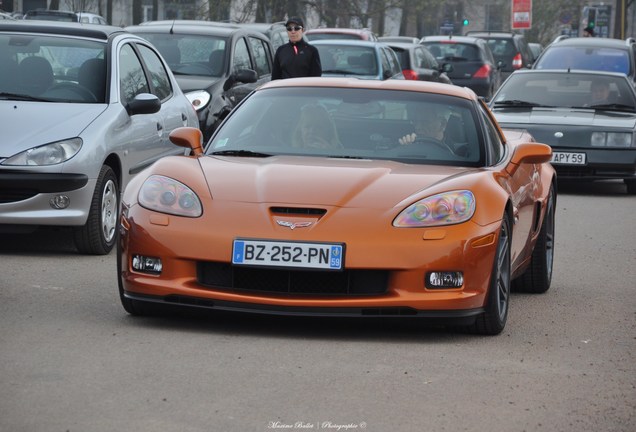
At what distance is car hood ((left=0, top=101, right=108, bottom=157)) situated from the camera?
30.9ft

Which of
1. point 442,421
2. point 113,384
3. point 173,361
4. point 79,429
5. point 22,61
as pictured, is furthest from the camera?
point 22,61

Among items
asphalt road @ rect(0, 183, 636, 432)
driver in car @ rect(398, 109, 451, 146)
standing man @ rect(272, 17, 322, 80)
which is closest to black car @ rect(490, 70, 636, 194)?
standing man @ rect(272, 17, 322, 80)

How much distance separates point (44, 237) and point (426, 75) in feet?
59.5

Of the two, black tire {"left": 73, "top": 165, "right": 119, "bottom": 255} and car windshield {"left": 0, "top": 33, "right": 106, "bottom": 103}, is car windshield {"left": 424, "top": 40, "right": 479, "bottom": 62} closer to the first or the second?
car windshield {"left": 0, "top": 33, "right": 106, "bottom": 103}

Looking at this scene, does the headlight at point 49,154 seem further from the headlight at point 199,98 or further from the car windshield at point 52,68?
the headlight at point 199,98

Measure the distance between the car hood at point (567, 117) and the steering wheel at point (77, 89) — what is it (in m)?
6.68

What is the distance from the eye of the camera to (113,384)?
552 centimetres

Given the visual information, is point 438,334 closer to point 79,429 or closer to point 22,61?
point 79,429

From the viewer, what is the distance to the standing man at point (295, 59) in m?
16.3

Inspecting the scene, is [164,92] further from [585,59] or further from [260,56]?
[585,59]

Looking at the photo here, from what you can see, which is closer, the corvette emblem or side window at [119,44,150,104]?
the corvette emblem

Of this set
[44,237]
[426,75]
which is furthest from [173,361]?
[426,75]

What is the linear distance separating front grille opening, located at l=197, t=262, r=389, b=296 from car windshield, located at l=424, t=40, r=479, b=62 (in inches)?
1125

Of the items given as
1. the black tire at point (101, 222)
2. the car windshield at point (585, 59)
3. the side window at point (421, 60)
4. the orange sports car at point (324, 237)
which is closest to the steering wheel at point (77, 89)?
the black tire at point (101, 222)
